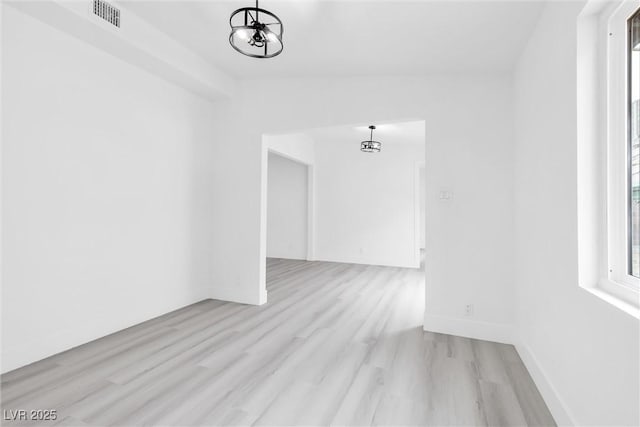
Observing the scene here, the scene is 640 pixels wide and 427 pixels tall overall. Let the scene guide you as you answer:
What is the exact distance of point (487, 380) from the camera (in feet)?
7.35

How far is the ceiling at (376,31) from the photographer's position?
2348 millimetres

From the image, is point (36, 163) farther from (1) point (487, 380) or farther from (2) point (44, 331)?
(1) point (487, 380)

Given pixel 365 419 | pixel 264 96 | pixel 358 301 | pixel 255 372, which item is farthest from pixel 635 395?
pixel 264 96

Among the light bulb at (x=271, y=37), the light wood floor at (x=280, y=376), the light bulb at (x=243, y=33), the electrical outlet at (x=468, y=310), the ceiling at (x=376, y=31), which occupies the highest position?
the ceiling at (x=376, y=31)

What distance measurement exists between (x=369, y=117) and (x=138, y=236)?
287 centimetres

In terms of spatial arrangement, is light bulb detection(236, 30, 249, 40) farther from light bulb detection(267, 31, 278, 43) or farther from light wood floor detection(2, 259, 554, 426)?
light wood floor detection(2, 259, 554, 426)

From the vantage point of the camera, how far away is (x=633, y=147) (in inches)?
53.9

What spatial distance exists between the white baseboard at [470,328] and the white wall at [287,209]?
4759 mm

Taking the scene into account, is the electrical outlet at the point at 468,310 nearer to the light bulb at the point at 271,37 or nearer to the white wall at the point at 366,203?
the light bulb at the point at 271,37

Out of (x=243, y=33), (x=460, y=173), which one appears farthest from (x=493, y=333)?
(x=243, y=33)

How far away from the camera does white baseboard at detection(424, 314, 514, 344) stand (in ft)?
9.68

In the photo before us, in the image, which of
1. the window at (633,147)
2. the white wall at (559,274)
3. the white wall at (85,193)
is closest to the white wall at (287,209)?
the white wall at (85,193)

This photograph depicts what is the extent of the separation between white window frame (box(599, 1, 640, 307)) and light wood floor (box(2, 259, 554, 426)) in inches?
39.1

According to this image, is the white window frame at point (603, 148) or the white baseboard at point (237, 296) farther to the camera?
the white baseboard at point (237, 296)
